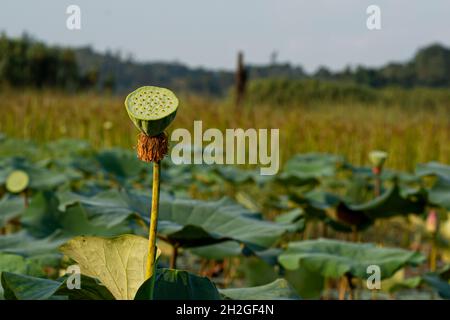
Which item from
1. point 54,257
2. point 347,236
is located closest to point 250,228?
point 54,257

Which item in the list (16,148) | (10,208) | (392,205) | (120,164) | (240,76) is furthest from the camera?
(240,76)

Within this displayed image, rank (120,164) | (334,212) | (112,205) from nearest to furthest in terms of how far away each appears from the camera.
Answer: (112,205)
(334,212)
(120,164)

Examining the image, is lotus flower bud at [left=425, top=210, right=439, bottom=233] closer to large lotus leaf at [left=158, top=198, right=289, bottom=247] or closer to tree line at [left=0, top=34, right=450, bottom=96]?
large lotus leaf at [left=158, top=198, right=289, bottom=247]

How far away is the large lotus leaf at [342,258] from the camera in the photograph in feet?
4.35

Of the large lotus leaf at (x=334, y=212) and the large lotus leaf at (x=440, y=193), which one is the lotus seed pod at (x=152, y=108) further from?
the large lotus leaf at (x=334, y=212)

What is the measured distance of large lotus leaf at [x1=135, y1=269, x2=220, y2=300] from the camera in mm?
593

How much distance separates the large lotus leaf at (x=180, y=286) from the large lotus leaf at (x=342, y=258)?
72 cm

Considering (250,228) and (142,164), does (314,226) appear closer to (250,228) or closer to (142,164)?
(142,164)

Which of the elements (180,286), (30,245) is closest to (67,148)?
(30,245)

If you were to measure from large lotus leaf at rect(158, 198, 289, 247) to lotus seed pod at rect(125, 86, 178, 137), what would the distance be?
1.99 ft

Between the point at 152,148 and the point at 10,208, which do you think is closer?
the point at 152,148

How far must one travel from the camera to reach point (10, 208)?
5.74 feet

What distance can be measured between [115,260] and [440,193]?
1393 millimetres

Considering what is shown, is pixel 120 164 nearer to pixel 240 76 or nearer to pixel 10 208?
pixel 10 208
